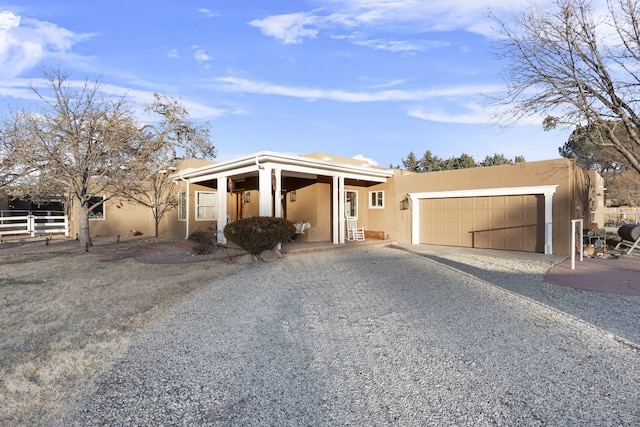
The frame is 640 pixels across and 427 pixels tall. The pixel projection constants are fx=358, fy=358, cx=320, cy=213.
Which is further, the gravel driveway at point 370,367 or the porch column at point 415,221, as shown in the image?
the porch column at point 415,221

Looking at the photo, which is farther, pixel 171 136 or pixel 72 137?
pixel 171 136

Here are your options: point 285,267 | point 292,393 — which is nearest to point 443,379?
point 292,393

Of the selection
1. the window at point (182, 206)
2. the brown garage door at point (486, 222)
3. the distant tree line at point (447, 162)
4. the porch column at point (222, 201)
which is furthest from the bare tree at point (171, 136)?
the distant tree line at point (447, 162)

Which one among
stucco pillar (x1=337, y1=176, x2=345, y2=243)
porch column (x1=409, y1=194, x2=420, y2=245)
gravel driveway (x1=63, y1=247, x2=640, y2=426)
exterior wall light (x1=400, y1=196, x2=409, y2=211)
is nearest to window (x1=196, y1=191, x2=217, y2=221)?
stucco pillar (x1=337, y1=176, x2=345, y2=243)

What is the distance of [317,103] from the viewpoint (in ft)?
52.3

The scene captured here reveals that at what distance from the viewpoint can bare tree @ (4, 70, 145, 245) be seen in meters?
11.5

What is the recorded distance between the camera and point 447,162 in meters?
34.1

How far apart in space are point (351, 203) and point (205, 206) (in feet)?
20.9

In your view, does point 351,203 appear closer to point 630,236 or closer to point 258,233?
point 258,233

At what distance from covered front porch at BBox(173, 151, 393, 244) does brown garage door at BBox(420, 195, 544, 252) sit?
8.96ft

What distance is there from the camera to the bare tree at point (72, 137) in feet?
37.9

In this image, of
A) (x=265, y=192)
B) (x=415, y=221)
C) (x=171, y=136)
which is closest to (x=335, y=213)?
(x=265, y=192)

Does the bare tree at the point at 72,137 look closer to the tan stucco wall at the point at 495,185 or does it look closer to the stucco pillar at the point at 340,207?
the stucco pillar at the point at 340,207

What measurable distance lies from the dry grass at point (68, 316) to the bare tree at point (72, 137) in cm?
340
